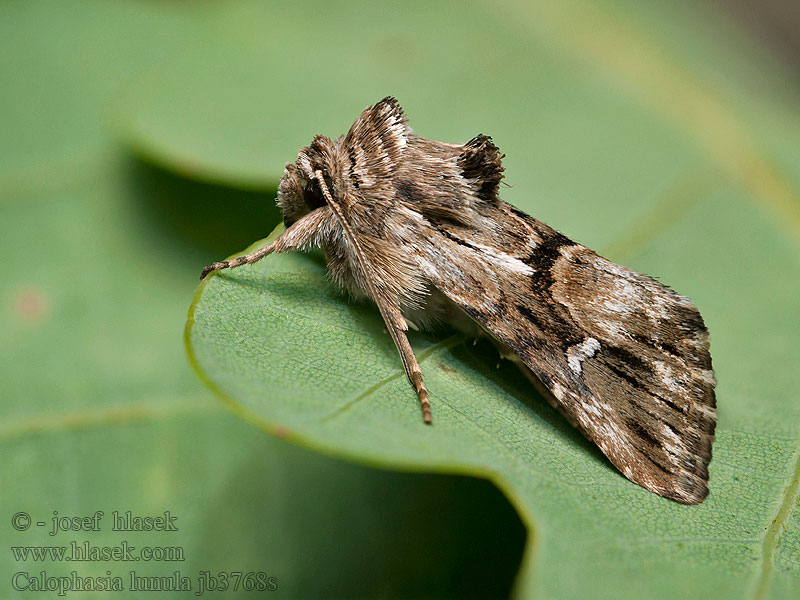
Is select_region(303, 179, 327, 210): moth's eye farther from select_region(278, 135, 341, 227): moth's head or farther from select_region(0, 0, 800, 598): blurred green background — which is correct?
select_region(0, 0, 800, 598): blurred green background

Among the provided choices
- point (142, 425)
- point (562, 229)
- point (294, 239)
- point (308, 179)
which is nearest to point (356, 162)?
point (308, 179)

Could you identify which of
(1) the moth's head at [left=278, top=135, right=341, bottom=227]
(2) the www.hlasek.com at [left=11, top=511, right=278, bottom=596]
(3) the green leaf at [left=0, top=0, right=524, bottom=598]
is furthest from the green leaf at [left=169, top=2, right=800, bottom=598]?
(2) the www.hlasek.com at [left=11, top=511, right=278, bottom=596]

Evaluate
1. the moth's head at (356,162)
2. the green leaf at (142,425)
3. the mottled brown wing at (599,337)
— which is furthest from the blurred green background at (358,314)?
the moth's head at (356,162)

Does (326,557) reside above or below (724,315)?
below

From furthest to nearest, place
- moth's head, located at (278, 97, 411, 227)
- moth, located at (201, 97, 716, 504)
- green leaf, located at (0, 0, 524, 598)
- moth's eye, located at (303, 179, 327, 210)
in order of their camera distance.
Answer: green leaf, located at (0, 0, 524, 598) → moth's eye, located at (303, 179, 327, 210) → moth's head, located at (278, 97, 411, 227) → moth, located at (201, 97, 716, 504)

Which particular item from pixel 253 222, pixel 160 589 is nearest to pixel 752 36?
pixel 253 222

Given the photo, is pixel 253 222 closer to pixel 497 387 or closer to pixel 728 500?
pixel 497 387
